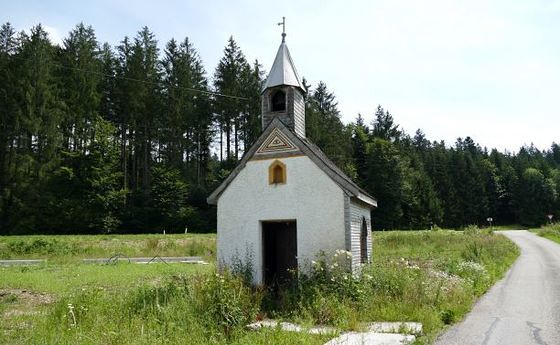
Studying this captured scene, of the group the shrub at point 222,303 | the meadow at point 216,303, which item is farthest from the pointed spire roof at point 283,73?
the shrub at point 222,303

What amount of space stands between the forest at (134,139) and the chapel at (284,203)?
28.6 m

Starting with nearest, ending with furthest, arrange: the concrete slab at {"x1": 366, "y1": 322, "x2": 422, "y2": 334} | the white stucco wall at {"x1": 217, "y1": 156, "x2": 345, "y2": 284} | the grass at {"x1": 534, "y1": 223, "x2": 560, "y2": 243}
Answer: the concrete slab at {"x1": 366, "y1": 322, "x2": 422, "y2": 334}, the white stucco wall at {"x1": 217, "y1": 156, "x2": 345, "y2": 284}, the grass at {"x1": 534, "y1": 223, "x2": 560, "y2": 243}

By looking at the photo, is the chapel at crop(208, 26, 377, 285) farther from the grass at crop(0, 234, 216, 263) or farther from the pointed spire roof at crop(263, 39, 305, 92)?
the grass at crop(0, 234, 216, 263)

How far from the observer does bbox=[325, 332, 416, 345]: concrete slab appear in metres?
7.61

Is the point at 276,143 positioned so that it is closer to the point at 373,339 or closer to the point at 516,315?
the point at 373,339

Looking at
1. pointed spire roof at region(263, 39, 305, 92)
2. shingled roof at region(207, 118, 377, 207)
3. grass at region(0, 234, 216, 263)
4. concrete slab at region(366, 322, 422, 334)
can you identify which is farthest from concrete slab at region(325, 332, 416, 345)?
grass at region(0, 234, 216, 263)

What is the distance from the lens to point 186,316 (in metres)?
8.11

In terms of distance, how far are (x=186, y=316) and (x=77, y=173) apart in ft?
120

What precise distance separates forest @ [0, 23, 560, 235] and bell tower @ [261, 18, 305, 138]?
94.0 ft

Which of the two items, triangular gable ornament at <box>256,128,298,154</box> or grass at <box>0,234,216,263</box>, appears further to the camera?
grass at <box>0,234,216,263</box>

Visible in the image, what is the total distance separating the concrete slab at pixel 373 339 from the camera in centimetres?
761

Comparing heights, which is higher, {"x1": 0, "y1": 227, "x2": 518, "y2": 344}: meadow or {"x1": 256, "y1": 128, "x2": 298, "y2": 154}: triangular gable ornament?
{"x1": 256, "y1": 128, "x2": 298, "y2": 154}: triangular gable ornament

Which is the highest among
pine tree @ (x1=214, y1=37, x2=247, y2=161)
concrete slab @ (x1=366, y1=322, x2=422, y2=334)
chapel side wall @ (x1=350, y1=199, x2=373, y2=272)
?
pine tree @ (x1=214, y1=37, x2=247, y2=161)

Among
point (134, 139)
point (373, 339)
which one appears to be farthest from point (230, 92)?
point (373, 339)
